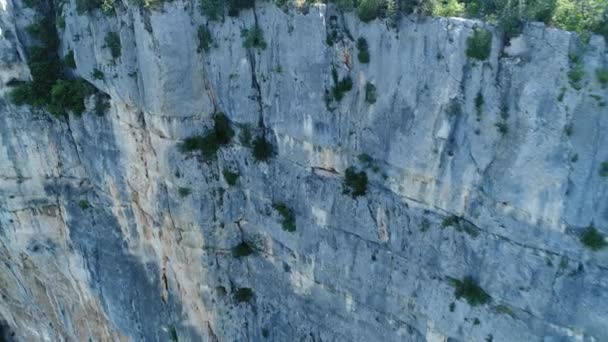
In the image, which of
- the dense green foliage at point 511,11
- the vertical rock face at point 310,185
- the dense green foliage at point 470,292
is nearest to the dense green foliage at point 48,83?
the vertical rock face at point 310,185

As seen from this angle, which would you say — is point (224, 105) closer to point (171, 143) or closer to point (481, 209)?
point (171, 143)

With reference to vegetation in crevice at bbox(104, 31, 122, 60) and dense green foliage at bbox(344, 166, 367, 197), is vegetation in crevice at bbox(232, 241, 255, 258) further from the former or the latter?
vegetation in crevice at bbox(104, 31, 122, 60)

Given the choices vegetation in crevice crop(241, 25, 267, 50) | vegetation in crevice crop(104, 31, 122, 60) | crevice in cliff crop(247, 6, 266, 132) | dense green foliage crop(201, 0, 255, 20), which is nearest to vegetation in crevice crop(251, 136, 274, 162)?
crevice in cliff crop(247, 6, 266, 132)

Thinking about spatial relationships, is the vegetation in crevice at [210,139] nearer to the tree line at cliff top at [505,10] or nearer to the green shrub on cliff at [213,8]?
the green shrub on cliff at [213,8]

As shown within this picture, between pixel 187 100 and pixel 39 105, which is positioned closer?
pixel 187 100

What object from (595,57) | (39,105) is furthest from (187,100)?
(595,57)

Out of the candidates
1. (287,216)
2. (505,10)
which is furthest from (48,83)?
(505,10)

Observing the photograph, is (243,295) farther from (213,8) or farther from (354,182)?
(213,8)

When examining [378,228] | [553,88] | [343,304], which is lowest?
[343,304]
